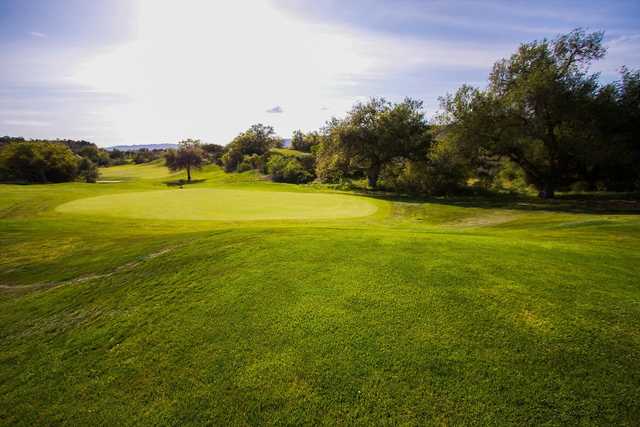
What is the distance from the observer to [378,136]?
45500mm

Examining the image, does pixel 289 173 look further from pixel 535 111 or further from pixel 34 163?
pixel 34 163

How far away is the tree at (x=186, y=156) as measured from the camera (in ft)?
259

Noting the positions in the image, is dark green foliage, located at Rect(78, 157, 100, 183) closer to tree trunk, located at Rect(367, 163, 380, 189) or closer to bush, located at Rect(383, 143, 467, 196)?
tree trunk, located at Rect(367, 163, 380, 189)

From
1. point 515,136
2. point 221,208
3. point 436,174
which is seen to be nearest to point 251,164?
point 436,174

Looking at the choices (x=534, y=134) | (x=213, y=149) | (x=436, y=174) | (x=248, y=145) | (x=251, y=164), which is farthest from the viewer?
(x=213, y=149)

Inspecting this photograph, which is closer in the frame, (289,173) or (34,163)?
(34,163)

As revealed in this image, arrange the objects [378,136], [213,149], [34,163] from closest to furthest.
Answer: [378,136]
[34,163]
[213,149]

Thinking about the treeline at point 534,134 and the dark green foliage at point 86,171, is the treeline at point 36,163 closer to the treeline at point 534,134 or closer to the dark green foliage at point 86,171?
the dark green foliage at point 86,171

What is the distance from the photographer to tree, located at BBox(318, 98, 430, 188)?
44844 millimetres

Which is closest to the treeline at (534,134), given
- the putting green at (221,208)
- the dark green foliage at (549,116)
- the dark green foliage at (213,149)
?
the dark green foliage at (549,116)

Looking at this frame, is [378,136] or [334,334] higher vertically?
[378,136]

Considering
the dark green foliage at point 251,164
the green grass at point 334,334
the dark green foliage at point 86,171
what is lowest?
the green grass at point 334,334

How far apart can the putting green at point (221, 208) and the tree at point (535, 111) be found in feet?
49.0

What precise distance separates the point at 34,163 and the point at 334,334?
81.7 metres
